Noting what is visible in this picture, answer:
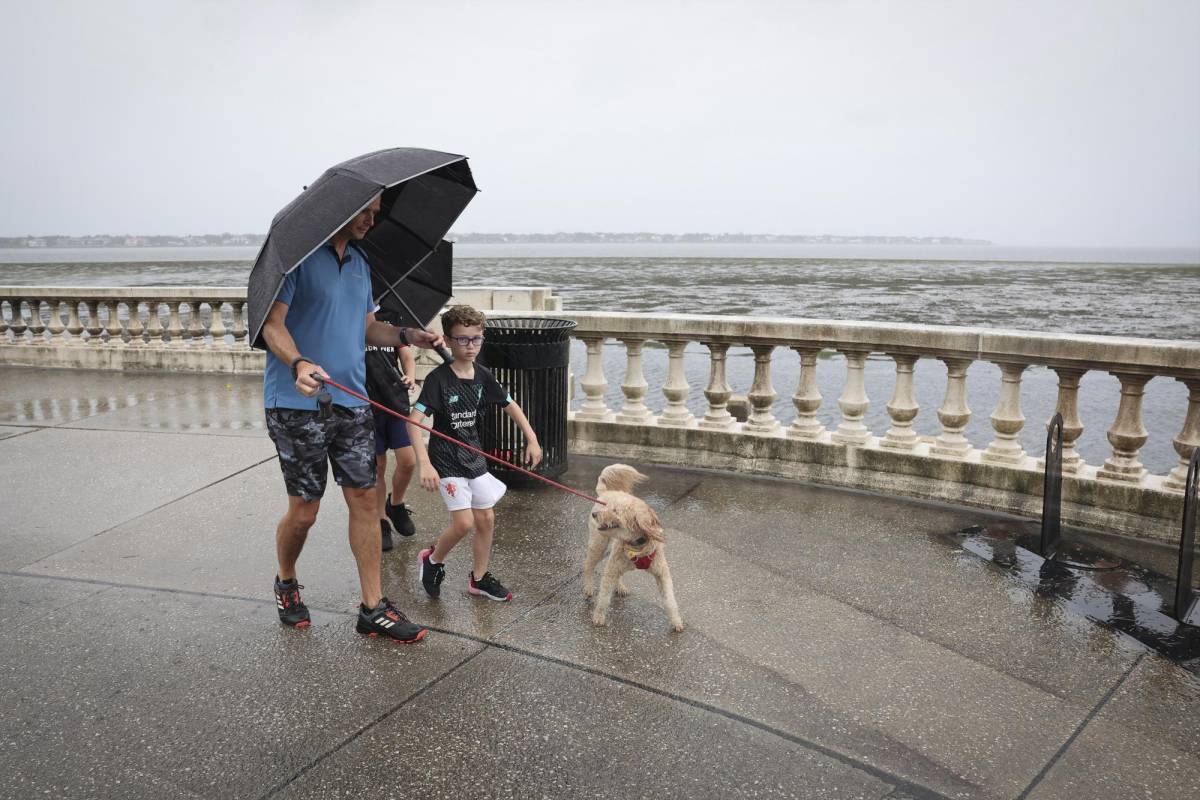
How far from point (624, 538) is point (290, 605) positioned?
63.9 inches

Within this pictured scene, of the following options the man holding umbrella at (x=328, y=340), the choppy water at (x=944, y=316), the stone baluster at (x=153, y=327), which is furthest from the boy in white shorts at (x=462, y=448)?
the choppy water at (x=944, y=316)

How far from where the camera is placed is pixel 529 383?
6211mm

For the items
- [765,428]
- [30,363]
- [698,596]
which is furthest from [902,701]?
[30,363]

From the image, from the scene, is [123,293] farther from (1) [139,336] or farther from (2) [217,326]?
(2) [217,326]

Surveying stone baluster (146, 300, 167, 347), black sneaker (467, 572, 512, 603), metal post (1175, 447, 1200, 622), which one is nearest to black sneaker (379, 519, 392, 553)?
black sneaker (467, 572, 512, 603)

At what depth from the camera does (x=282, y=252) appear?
3.37 meters

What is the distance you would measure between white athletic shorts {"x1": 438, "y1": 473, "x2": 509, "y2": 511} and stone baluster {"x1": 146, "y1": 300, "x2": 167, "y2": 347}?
30.4ft

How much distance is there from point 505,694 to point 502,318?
11.7 feet

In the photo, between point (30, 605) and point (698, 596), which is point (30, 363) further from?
point (698, 596)

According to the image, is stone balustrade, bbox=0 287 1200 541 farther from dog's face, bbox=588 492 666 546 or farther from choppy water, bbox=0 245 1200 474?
choppy water, bbox=0 245 1200 474

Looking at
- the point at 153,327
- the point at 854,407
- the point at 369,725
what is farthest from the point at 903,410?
the point at 153,327

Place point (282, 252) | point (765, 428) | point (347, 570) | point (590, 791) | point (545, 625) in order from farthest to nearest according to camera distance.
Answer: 1. point (765, 428)
2. point (347, 570)
3. point (545, 625)
4. point (282, 252)
5. point (590, 791)

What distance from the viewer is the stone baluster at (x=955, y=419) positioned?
249 inches

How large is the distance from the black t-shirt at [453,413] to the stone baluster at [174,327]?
29.3ft
